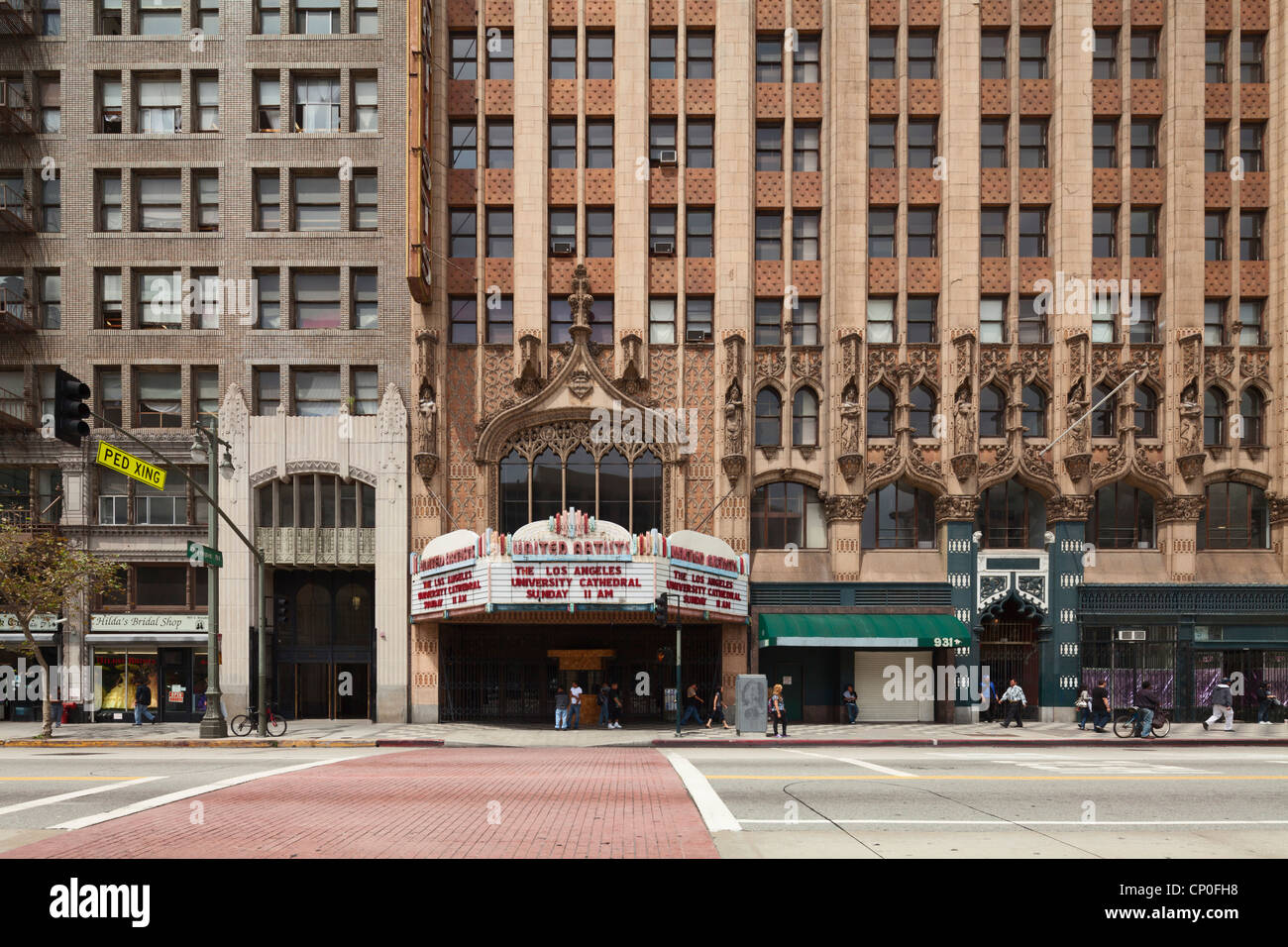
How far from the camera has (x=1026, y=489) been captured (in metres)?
31.7

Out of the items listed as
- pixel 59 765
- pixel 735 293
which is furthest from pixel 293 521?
pixel 735 293

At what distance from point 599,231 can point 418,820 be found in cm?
2518

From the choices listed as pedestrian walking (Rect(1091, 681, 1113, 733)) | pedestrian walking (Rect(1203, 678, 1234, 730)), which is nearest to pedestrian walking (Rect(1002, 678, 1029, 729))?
pedestrian walking (Rect(1091, 681, 1113, 733))

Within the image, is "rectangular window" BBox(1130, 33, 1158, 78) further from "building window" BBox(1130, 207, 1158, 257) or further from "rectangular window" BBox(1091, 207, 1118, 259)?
"rectangular window" BBox(1091, 207, 1118, 259)

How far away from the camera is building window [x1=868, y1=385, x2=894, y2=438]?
31688 millimetres

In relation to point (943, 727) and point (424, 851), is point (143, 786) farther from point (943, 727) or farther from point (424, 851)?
point (943, 727)

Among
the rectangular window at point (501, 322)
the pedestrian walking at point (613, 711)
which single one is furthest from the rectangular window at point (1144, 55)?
the pedestrian walking at point (613, 711)

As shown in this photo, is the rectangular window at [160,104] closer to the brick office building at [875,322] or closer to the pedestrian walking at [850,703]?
the brick office building at [875,322]

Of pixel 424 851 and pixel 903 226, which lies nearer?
pixel 424 851

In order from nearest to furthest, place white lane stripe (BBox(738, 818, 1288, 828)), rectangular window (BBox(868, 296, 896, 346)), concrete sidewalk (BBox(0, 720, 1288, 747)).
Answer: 1. white lane stripe (BBox(738, 818, 1288, 828))
2. concrete sidewalk (BBox(0, 720, 1288, 747))
3. rectangular window (BBox(868, 296, 896, 346))

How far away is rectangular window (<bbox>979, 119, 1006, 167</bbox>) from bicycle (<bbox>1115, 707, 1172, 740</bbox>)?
19584 millimetres

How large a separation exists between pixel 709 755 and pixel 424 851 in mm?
11884

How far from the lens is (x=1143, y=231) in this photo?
32.7 meters

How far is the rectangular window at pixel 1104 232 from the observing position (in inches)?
1281
